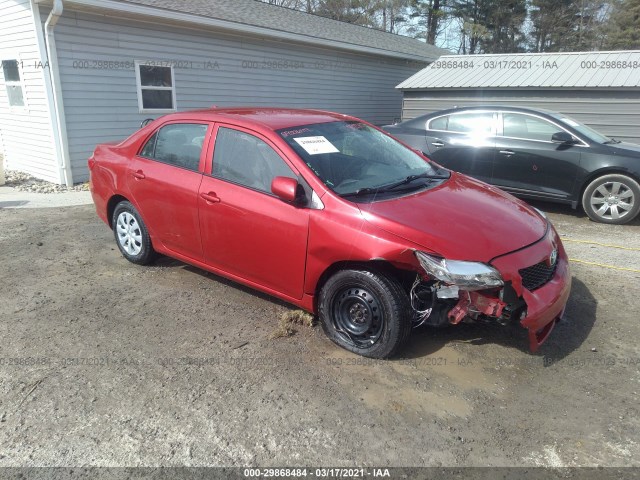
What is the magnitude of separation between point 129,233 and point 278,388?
271 centimetres

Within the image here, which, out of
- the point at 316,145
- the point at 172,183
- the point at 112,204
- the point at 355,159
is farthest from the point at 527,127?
the point at 112,204

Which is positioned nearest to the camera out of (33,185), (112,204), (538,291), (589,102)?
(538,291)

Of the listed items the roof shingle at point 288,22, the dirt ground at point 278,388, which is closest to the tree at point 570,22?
the roof shingle at point 288,22

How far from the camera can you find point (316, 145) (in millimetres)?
3650

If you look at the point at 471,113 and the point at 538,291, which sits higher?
the point at 471,113

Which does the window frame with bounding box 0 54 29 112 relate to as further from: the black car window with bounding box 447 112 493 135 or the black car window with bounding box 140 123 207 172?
the black car window with bounding box 447 112 493 135

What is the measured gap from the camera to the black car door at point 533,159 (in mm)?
6758

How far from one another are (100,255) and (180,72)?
662cm

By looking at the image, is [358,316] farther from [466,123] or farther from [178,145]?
[466,123]

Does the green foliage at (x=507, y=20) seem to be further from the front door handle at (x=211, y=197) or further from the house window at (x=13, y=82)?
the front door handle at (x=211, y=197)

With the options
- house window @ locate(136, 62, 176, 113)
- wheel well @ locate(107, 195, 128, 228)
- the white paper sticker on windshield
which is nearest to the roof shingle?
house window @ locate(136, 62, 176, 113)

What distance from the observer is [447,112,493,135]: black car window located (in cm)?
735

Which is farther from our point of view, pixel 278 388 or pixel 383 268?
pixel 383 268

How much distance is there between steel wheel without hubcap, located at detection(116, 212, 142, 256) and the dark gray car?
4.85 m
